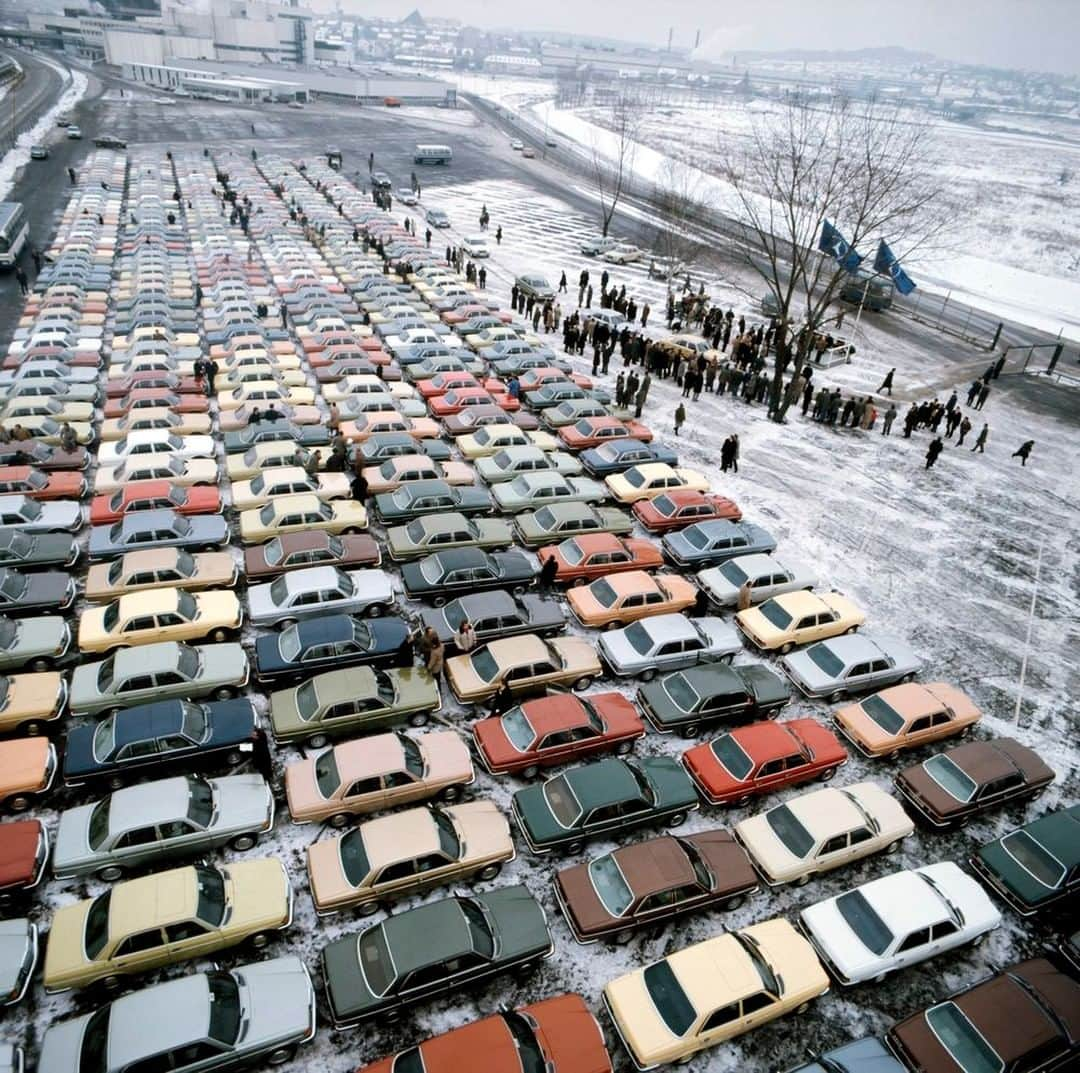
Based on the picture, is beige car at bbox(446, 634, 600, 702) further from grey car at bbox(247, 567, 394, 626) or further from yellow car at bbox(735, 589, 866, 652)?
yellow car at bbox(735, 589, 866, 652)

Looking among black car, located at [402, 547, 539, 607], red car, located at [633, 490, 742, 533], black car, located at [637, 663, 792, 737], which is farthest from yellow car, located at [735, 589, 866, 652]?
black car, located at [402, 547, 539, 607]

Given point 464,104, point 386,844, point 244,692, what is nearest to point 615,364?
point 244,692

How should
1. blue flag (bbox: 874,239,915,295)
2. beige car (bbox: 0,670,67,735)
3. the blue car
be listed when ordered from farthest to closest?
blue flag (bbox: 874,239,915,295)
the blue car
beige car (bbox: 0,670,67,735)

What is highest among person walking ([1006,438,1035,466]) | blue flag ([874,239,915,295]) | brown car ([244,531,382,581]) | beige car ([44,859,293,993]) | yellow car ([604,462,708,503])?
blue flag ([874,239,915,295])

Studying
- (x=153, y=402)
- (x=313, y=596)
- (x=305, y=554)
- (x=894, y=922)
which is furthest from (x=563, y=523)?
→ (x=153, y=402)

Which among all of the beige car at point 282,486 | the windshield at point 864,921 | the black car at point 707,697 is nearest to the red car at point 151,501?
the beige car at point 282,486

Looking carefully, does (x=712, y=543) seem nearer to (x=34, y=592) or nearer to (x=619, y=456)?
(x=619, y=456)
